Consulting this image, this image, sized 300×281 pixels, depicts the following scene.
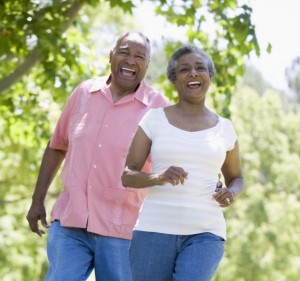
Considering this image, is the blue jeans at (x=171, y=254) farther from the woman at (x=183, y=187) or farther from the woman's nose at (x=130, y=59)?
the woman's nose at (x=130, y=59)

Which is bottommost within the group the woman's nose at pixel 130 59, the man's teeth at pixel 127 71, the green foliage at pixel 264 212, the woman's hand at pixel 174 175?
the green foliage at pixel 264 212

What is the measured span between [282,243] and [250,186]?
72.5 inches

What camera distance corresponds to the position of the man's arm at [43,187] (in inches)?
232

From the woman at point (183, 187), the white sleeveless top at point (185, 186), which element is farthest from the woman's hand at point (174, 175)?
the white sleeveless top at point (185, 186)

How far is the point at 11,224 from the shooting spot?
2148cm

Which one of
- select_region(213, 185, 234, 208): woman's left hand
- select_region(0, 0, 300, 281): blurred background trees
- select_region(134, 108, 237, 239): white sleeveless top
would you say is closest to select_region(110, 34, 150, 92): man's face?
select_region(134, 108, 237, 239): white sleeveless top

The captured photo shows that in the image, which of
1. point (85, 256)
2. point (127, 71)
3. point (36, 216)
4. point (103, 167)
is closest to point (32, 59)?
point (36, 216)

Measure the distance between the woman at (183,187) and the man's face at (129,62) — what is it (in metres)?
0.67

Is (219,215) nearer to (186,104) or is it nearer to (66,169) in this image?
(186,104)

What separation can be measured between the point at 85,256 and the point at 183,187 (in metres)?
0.97

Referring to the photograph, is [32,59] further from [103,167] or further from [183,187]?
[183,187]

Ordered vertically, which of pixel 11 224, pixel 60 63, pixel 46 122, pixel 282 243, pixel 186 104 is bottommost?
pixel 282 243

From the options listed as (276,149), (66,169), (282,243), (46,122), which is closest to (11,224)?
(46,122)

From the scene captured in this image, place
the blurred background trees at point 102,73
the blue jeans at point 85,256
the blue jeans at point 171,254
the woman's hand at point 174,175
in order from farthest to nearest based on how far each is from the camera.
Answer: the blurred background trees at point 102,73 → the blue jeans at point 85,256 → the blue jeans at point 171,254 → the woman's hand at point 174,175
